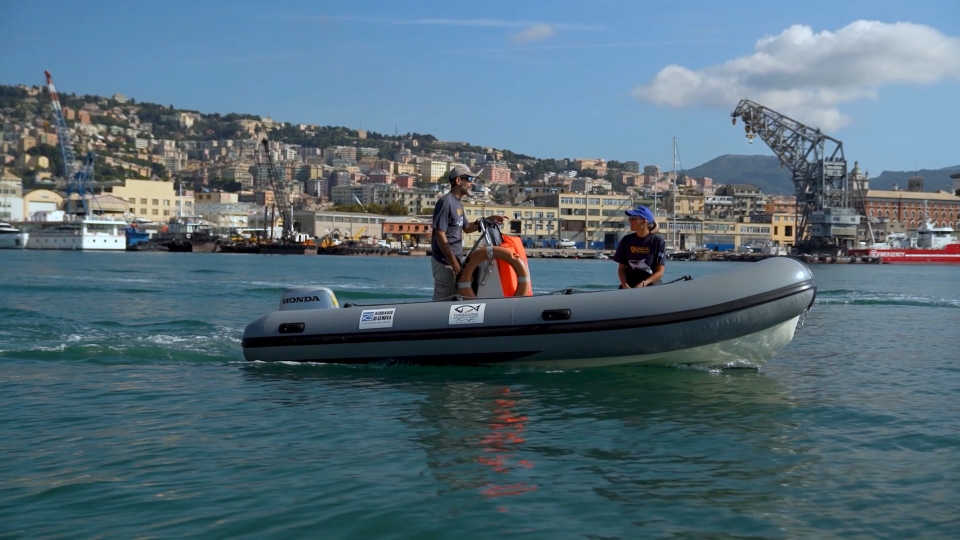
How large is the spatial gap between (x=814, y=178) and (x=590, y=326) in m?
75.4

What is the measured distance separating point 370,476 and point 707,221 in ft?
383

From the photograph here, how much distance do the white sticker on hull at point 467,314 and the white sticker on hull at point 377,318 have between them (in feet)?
2.22

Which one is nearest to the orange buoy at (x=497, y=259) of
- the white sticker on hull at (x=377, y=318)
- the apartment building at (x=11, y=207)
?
the white sticker on hull at (x=377, y=318)

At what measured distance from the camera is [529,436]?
22.5 ft

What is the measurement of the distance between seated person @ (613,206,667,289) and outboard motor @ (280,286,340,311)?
10.1ft

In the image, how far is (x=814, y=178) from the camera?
79.0 m

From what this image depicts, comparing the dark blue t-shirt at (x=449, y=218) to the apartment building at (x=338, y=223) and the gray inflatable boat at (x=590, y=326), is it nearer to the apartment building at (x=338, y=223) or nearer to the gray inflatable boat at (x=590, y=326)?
the gray inflatable boat at (x=590, y=326)

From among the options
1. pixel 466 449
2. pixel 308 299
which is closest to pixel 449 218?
pixel 308 299

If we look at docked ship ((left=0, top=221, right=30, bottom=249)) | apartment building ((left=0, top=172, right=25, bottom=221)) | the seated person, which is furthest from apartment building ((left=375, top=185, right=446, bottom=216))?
the seated person

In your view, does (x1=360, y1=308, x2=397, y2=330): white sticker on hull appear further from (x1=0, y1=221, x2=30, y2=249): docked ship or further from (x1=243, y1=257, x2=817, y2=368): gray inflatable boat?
(x1=0, y1=221, x2=30, y2=249): docked ship

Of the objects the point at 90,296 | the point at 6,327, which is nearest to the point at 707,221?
the point at 90,296

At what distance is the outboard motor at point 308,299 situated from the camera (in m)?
10.1

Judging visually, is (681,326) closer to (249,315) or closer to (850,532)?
(850,532)

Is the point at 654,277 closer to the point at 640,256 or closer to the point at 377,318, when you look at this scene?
the point at 640,256
